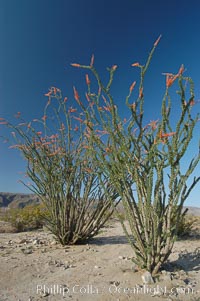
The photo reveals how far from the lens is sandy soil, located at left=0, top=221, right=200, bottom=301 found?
287cm

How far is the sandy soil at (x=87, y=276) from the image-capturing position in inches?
113

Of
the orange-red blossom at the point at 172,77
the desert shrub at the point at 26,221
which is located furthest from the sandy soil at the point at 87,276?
the desert shrub at the point at 26,221

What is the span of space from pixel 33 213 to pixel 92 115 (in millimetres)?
6118

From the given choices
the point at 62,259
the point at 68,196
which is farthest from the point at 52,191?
the point at 62,259

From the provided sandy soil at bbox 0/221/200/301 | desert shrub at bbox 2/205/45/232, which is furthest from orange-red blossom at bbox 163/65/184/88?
desert shrub at bbox 2/205/45/232

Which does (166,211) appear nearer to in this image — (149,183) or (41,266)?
(149,183)

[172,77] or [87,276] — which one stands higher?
[172,77]

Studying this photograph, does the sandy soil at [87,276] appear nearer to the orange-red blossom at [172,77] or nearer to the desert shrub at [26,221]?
the orange-red blossom at [172,77]

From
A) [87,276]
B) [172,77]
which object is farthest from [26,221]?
[172,77]

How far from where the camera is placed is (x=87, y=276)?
11.1 feet

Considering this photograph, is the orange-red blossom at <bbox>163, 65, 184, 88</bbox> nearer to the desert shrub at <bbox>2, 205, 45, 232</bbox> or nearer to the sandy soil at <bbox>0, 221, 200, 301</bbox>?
the sandy soil at <bbox>0, 221, 200, 301</bbox>

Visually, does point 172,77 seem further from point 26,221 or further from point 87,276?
point 26,221

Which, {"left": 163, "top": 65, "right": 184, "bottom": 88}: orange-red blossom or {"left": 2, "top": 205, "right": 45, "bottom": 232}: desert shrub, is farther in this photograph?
{"left": 2, "top": 205, "right": 45, "bottom": 232}: desert shrub

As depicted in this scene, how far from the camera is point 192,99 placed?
3.22m
